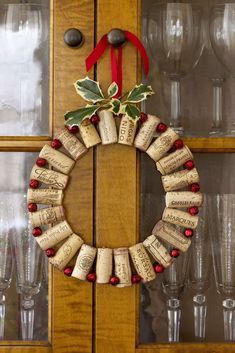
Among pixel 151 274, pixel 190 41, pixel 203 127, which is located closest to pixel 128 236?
pixel 151 274

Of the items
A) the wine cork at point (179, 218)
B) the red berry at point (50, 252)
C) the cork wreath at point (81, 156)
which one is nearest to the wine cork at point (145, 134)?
the cork wreath at point (81, 156)

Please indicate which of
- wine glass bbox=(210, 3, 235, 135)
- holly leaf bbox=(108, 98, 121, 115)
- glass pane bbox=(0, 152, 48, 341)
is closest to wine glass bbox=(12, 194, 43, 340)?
glass pane bbox=(0, 152, 48, 341)

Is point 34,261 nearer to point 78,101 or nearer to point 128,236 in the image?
point 128,236

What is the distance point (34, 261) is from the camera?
1.03 meters

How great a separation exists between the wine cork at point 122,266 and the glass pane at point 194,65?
22 centimetres

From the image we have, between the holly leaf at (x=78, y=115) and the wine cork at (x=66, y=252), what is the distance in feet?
0.57

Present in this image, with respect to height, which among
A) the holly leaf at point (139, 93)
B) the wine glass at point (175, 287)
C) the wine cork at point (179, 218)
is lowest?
the wine glass at point (175, 287)

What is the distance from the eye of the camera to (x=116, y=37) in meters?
0.99

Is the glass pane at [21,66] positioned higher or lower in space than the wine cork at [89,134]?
higher

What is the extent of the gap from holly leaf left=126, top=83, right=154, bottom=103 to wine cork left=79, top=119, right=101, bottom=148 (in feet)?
0.23

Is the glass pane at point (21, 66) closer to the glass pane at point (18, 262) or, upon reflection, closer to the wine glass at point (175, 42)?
the glass pane at point (18, 262)

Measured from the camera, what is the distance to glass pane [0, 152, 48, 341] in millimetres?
1029

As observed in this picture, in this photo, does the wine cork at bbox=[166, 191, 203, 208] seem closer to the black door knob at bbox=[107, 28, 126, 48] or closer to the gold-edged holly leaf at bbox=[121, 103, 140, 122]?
the gold-edged holly leaf at bbox=[121, 103, 140, 122]

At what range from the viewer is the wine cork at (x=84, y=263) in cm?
99
